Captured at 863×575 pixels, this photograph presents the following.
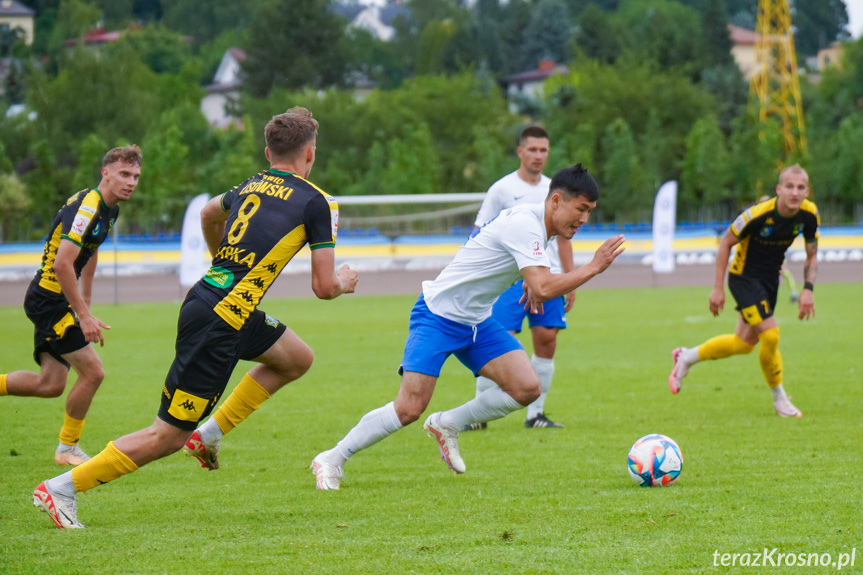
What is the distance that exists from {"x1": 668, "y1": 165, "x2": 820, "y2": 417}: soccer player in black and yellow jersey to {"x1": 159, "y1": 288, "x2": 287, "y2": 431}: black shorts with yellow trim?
498 cm

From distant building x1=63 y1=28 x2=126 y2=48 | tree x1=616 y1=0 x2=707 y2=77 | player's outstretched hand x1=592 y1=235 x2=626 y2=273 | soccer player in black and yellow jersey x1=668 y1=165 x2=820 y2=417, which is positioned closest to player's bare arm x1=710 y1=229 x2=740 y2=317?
soccer player in black and yellow jersey x1=668 y1=165 x2=820 y2=417

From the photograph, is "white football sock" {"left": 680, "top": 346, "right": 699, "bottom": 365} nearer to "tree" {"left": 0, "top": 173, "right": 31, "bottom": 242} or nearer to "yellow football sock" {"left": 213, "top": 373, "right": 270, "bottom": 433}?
"yellow football sock" {"left": 213, "top": 373, "right": 270, "bottom": 433}

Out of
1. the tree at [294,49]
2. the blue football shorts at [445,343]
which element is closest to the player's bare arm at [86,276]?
the blue football shorts at [445,343]

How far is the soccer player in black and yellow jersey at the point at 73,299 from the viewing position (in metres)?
6.83

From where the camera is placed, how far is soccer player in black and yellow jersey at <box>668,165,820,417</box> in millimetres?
9102

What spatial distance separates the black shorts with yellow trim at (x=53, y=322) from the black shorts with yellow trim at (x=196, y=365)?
208 centimetres

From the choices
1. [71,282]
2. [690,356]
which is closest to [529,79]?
[690,356]

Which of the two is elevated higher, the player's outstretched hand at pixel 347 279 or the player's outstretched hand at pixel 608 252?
the player's outstretched hand at pixel 608 252

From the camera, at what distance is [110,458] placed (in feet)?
17.6

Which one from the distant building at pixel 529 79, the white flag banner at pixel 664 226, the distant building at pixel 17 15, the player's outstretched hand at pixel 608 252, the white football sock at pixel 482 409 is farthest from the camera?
the distant building at pixel 17 15

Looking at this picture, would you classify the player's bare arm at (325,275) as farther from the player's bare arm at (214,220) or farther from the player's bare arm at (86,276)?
the player's bare arm at (86,276)

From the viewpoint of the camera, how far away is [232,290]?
5.48 metres

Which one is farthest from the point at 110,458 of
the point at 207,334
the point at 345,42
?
the point at 345,42

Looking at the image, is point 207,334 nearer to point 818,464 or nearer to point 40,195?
point 818,464
